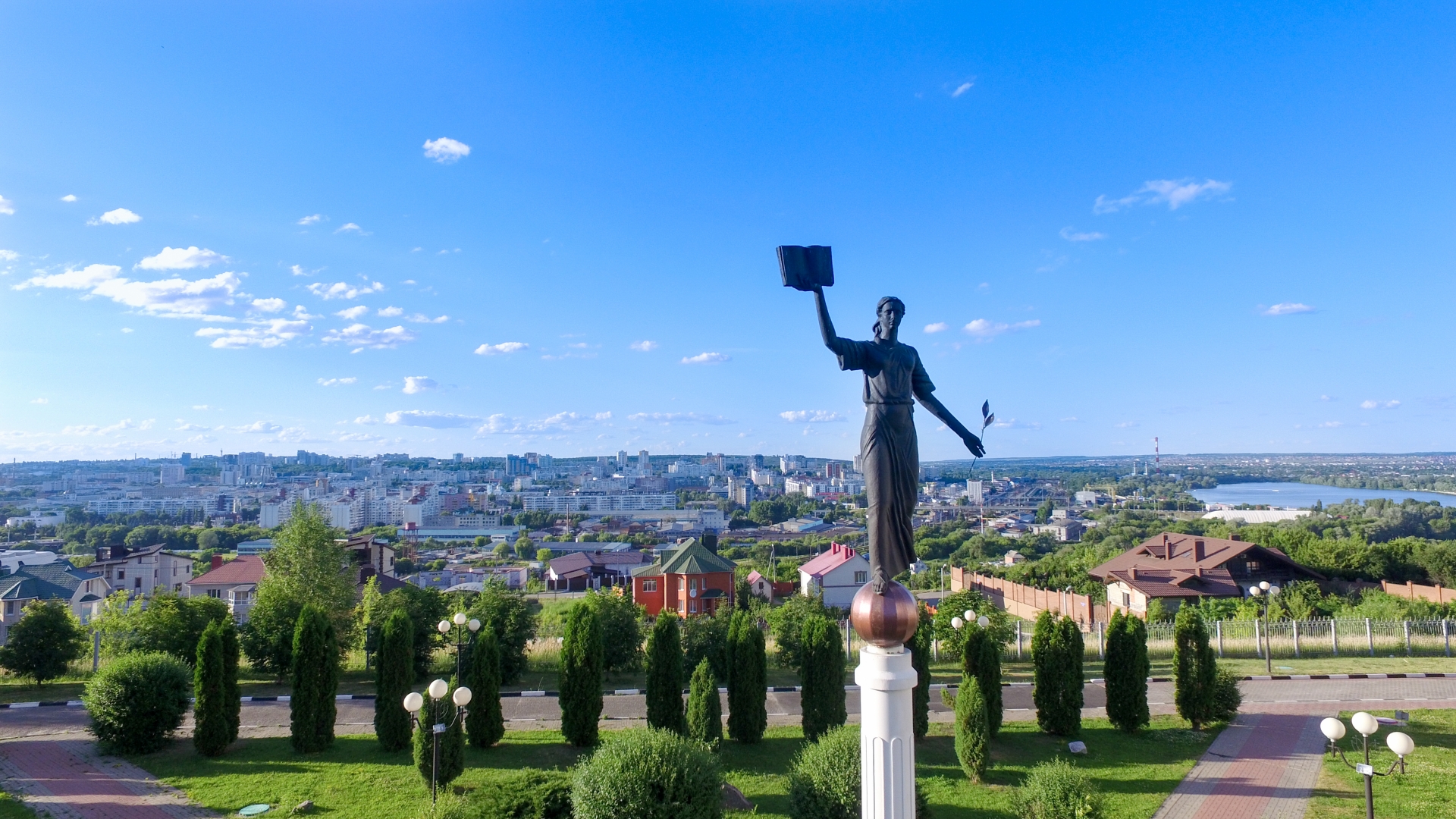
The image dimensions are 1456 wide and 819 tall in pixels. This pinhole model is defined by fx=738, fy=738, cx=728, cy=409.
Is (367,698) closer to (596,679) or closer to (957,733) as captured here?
(596,679)

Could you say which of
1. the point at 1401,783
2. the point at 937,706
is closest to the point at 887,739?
the point at 1401,783

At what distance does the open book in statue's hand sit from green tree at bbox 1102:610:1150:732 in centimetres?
1306

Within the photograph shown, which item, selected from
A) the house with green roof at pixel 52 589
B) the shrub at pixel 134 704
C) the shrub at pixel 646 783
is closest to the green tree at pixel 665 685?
the shrub at pixel 646 783

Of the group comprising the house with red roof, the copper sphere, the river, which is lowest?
the river

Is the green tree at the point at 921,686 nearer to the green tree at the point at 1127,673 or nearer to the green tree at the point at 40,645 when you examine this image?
the green tree at the point at 1127,673

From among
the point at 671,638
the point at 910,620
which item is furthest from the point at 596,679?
the point at 910,620

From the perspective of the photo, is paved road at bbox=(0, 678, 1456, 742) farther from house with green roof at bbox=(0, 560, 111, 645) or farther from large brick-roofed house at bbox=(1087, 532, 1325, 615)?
house with green roof at bbox=(0, 560, 111, 645)

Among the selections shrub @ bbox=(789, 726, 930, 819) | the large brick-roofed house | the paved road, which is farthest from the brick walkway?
the large brick-roofed house

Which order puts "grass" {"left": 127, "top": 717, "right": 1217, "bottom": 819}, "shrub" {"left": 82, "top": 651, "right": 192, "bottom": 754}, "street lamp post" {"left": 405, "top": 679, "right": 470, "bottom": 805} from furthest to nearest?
"shrub" {"left": 82, "top": 651, "right": 192, "bottom": 754} → "grass" {"left": 127, "top": 717, "right": 1217, "bottom": 819} → "street lamp post" {"left": 405, "top": 679, "right": 470, "bottom": 805}

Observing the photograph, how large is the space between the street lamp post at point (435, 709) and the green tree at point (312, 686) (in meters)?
3.02

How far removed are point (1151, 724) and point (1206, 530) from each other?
185 ft

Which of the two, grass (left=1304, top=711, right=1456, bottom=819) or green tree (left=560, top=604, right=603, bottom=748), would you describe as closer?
grass (left=1304, top=711, right=1456, bottom=819)

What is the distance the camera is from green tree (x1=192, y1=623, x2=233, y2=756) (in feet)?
41.6

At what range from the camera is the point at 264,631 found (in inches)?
755
